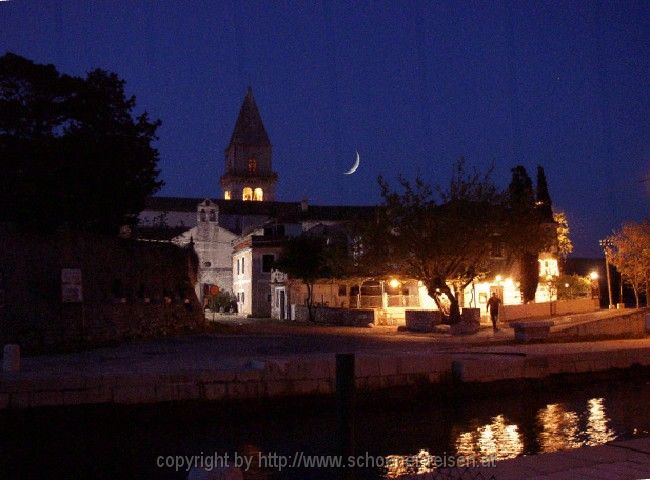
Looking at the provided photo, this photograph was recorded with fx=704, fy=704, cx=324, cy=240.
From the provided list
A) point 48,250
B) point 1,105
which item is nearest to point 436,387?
point 48,250

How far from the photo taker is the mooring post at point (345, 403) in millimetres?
5797

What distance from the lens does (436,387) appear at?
52.4 feet

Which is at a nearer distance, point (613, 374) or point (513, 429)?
point (513, 429)

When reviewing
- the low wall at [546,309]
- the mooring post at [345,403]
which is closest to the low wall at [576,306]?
the low wall at [546,309]

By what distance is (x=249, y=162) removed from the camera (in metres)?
103

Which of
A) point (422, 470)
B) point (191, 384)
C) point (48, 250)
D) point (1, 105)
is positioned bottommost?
point (422, 470)

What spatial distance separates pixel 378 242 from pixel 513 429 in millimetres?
17861

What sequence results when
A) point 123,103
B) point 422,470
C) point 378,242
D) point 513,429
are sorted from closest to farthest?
point 422,470, point 513,429, point 123,103, point 378,242

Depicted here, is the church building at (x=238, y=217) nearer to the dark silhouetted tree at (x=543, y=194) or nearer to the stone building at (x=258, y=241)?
the stone building at (x=258, y=241)

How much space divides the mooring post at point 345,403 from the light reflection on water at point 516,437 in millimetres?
4345

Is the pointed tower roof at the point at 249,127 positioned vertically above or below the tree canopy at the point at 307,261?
above

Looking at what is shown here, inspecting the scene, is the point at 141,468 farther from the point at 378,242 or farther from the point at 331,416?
the point at 378,242

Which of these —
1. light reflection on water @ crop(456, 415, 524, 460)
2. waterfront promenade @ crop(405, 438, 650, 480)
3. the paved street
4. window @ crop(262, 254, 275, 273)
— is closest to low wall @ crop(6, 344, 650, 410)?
the paved street

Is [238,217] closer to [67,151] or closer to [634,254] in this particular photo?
[634,254]
